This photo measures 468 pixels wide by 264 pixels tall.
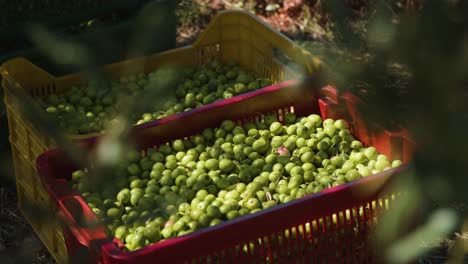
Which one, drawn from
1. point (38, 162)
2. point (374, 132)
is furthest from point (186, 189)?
point (374, 132)

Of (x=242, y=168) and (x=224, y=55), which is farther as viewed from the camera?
(x=224, y=55)

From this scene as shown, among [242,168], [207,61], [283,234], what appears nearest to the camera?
[283,234]

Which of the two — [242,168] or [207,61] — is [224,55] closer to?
[207,61]

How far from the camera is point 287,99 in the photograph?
321 centimetres

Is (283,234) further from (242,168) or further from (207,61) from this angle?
(207,61)

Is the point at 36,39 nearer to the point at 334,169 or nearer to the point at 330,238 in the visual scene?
the point at 330,238

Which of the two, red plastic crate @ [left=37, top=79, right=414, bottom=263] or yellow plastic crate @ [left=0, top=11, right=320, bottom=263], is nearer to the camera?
red plastic crate @ [left=37, top=79, right=414, bottom=263]

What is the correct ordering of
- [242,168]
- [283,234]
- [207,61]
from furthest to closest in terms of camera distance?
[207,61] < [242,168] < [283,234]

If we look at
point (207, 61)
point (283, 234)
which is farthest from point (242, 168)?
point (207, 61)

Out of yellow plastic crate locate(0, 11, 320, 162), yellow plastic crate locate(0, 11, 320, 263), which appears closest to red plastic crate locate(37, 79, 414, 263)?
yellow plastic crate locate(0, 11, 320, 263)

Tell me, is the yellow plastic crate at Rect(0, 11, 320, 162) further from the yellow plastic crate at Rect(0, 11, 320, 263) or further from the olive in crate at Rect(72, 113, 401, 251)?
the olive in crate at Rect(72, 113, 401, 251)

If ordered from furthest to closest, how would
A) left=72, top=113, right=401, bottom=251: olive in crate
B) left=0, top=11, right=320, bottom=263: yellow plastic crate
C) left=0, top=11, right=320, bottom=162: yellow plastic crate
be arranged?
left=0, top=11, right=320, bottom=162: yellow plastic crate → left=0, top=11, right=320, bottom=263: yellow plastic crate → left=72, top=113, right=401, bottom=251: olive in crate

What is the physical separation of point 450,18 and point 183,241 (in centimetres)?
186

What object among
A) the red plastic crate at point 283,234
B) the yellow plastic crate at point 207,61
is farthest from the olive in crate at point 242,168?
the yellow plastic crate at point 207,61
